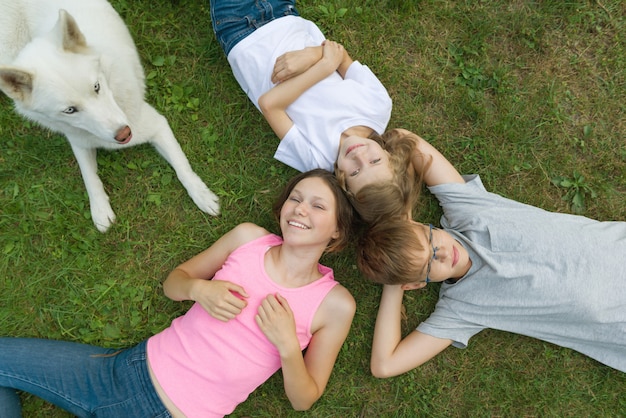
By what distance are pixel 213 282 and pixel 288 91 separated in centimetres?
158

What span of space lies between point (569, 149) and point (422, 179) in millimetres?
1487

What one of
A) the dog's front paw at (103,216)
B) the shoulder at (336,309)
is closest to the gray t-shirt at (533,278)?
the shoulder at (336,309)

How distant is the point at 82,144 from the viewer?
3.33m

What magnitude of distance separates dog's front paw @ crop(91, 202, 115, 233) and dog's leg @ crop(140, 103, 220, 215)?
0.66m

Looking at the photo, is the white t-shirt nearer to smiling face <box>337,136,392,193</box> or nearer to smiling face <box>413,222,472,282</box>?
smiling face <box>337,136,392,193</box>

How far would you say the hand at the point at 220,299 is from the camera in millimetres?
3098

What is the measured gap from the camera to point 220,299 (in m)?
3.10

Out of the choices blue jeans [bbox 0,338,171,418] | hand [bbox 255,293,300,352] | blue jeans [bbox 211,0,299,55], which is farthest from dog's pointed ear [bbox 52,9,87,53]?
blue jeans [bbox 0,338,171,418]

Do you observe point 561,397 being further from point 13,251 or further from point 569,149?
point 13,251

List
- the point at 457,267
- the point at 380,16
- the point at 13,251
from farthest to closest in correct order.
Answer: the point at 380,16 → the point at 13,251 → the point at 457,267

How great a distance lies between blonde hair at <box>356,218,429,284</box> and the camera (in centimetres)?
320

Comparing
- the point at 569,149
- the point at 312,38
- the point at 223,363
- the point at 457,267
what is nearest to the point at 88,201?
the point at 223,363

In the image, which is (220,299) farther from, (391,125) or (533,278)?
(533,278)

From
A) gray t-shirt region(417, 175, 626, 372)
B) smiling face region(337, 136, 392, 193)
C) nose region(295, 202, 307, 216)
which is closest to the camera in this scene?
nose region(295, 202, 307, 216)
